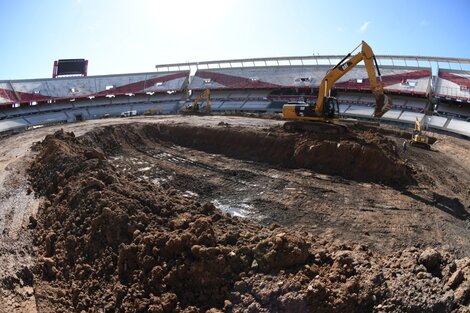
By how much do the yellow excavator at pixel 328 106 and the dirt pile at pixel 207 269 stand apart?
1252cm

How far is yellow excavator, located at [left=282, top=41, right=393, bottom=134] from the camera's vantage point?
20.1 meters

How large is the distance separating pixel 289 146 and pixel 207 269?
506 inches

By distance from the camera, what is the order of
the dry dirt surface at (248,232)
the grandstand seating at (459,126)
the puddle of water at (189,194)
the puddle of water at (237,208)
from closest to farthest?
the dry dirt surface at (248,232)
the puddle of water at (237,208)
the puddle of water at (189,194)
the grandstand seating at (459,126)

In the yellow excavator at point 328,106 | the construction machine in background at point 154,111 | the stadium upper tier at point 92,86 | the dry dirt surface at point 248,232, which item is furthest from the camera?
the stadium upper tier at point 92,86

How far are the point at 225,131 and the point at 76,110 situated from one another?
28608 mm

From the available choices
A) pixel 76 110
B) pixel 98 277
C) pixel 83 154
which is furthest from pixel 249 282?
pixel 76 110

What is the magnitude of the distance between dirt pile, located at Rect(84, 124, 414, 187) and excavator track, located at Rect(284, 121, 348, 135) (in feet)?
2.03

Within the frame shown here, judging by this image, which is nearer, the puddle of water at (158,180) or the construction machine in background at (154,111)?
the puddle of water at (158,180)

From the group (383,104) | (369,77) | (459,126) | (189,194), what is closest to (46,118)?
(189,194)

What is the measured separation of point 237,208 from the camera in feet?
44.9

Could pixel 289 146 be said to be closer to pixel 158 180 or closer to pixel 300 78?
pixel 158 180

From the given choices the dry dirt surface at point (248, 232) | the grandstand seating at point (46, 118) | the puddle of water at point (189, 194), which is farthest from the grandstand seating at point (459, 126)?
the grandstand seating at point (46, 118)

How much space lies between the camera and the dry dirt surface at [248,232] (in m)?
7.13

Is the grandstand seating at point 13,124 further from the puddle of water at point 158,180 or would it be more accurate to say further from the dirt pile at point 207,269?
the dirt pile at point 207,269
